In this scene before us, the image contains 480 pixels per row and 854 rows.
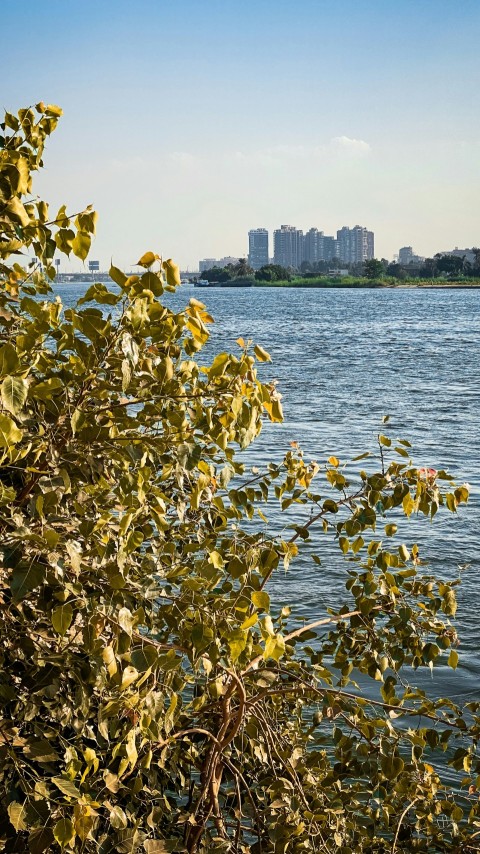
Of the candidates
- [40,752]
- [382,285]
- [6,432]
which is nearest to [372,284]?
[382,285]

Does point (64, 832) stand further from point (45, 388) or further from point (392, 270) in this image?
point (392, 270)

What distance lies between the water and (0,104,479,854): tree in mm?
959

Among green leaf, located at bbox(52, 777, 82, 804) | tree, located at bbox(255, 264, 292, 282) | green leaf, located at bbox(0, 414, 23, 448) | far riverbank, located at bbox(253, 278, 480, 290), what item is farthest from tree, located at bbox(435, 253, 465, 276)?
green leaf, located at bbox(0, 414, 23, 448)

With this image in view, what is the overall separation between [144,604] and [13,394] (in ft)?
4.85

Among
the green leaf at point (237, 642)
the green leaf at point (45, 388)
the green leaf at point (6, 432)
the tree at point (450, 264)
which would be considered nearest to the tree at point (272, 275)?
the tree at point (450, 264)

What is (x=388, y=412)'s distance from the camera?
2162 cm

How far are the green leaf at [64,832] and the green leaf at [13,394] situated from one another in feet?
3.36

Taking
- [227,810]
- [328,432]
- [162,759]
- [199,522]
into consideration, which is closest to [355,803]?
[227,810]

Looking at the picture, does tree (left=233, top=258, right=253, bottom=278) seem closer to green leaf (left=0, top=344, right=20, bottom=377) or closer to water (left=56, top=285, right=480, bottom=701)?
water (left=56, top=285, right=480, bottom=701)

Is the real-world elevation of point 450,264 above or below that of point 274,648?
above

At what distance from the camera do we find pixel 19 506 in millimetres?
2834

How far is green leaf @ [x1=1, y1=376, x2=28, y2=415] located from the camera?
6.84 ft

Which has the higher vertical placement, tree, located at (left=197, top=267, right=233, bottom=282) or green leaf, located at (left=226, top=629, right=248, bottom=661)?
tree, located at (left=197, top=267, right=233, bottom=282)

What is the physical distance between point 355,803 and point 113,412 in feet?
6.52
